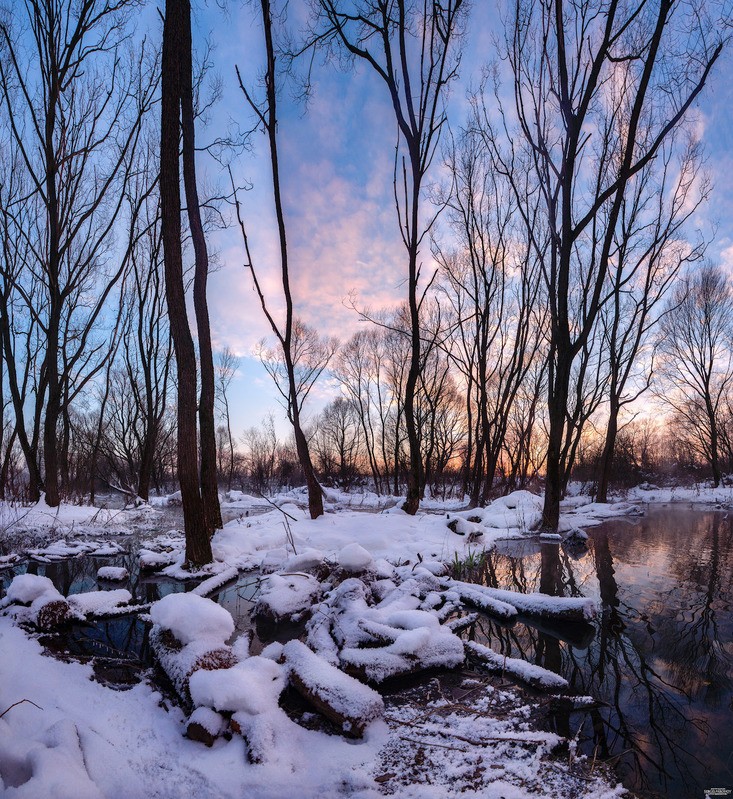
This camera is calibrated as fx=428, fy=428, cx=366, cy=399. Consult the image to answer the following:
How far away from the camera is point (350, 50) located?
8672mm

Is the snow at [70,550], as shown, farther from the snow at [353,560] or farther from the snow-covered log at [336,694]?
the snow-covered log at [336,694]

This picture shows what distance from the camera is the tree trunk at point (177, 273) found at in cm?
546

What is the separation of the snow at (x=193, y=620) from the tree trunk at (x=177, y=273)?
2.60m

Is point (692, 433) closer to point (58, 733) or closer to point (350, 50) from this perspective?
point (350, 50)

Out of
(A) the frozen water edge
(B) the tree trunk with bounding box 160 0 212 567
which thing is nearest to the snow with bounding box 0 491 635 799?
(A) the frozen water edge

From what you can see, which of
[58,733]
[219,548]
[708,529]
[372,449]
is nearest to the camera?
[58,733]

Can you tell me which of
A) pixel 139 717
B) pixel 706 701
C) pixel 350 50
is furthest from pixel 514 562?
pixel 350 50

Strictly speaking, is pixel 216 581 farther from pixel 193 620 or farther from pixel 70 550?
pixel 70 550

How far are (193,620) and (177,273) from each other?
4.28m

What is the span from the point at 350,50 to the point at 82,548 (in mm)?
10657

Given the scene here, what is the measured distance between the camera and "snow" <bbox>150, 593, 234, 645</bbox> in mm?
2814

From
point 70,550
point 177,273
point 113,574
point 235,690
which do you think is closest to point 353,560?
point 235,690

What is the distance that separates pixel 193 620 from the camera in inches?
112

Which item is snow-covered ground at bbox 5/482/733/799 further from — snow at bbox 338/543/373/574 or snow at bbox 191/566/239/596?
snow at bbox 191/566/239/596
